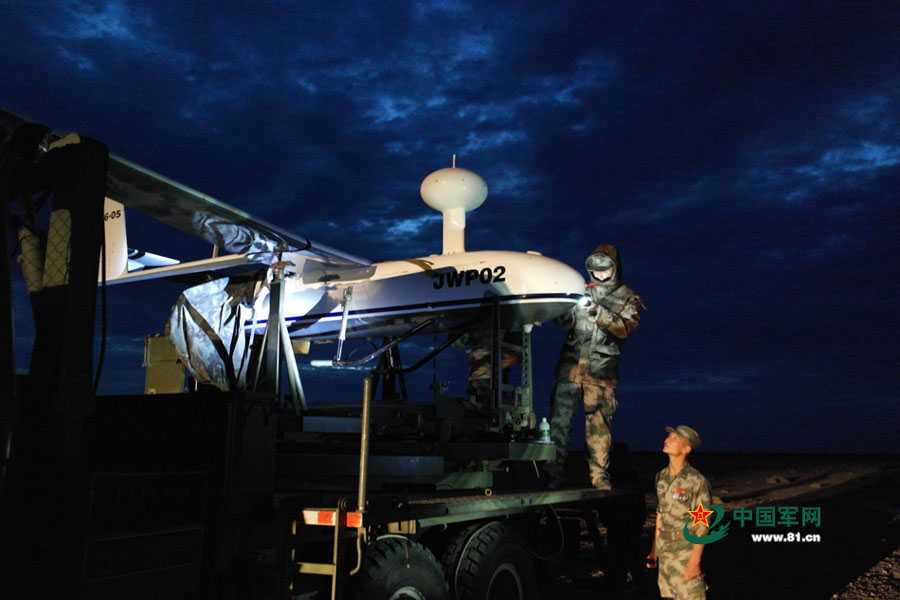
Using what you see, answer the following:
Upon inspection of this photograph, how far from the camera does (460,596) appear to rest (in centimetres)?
561

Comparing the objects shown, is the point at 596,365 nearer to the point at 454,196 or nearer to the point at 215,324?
the point at 454,196

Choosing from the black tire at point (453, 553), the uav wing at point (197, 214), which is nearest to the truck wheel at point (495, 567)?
the black tire at point (453, 553)

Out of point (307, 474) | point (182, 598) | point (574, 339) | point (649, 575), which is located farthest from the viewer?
point (649, 575)

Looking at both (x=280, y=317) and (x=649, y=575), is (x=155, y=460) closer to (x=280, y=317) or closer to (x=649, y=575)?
(x=280, y=317)

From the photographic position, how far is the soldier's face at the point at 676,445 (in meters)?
5.92

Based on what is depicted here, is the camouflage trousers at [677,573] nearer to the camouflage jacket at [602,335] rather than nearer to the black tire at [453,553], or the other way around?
the black tire at [453,553]

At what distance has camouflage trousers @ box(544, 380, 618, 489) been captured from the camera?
8.45 meters

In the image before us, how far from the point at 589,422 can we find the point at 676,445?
9.00ft

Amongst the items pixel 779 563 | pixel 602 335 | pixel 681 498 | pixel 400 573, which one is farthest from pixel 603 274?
pixel 779 563

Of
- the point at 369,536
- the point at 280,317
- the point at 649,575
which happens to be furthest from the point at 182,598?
the point at 649,575

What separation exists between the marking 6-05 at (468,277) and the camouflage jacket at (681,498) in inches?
156

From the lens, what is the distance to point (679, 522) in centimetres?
573

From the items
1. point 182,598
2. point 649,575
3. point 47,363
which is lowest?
point 649,575

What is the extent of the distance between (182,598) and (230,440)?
88 centimetres
